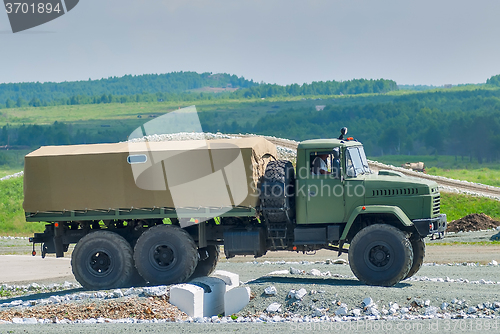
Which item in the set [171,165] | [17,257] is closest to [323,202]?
[171,165]

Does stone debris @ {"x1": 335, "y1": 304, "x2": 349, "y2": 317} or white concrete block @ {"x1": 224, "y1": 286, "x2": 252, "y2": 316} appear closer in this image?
stone debris @ {"x1": 335, "y1": 304, "x2": 349, "y2": 317}

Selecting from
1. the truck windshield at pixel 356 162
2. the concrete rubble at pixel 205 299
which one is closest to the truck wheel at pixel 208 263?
the concrete rubble at pixel 205 299

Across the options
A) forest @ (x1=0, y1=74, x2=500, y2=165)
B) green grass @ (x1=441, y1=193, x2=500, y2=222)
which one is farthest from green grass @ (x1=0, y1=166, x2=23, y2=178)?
green grass @ (x1=441, y1=193, x2=500, y2=222)

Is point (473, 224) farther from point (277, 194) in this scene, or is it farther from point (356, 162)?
point (277, 194)

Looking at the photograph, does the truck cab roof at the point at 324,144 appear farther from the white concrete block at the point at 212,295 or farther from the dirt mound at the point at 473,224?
the dirt mound at the point at 473,224

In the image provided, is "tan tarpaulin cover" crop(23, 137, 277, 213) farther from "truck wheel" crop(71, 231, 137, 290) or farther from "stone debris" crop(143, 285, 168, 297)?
"stone debris" crop(143, 285, 168, 297)

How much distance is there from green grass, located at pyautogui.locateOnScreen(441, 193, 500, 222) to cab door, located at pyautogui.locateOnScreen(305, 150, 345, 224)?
24611 mm

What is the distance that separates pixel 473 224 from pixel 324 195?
1896 centimetres

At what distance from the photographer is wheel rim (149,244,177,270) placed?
15.8 m

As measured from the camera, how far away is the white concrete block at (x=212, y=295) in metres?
14.1

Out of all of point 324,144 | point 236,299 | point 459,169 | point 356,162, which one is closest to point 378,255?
point 356,162

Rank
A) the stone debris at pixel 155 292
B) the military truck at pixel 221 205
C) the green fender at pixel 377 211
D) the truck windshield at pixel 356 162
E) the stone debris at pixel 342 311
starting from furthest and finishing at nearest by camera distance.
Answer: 1. the truck windshield at pixel 356 162
2. the military truck at pixel 221 205
3. the green fender at pixel 377 211
4. the stone debris at pixel 155 292
5. the stone debris at pixel 342 311

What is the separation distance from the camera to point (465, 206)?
3950cm

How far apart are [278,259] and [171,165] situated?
9.26 metres
